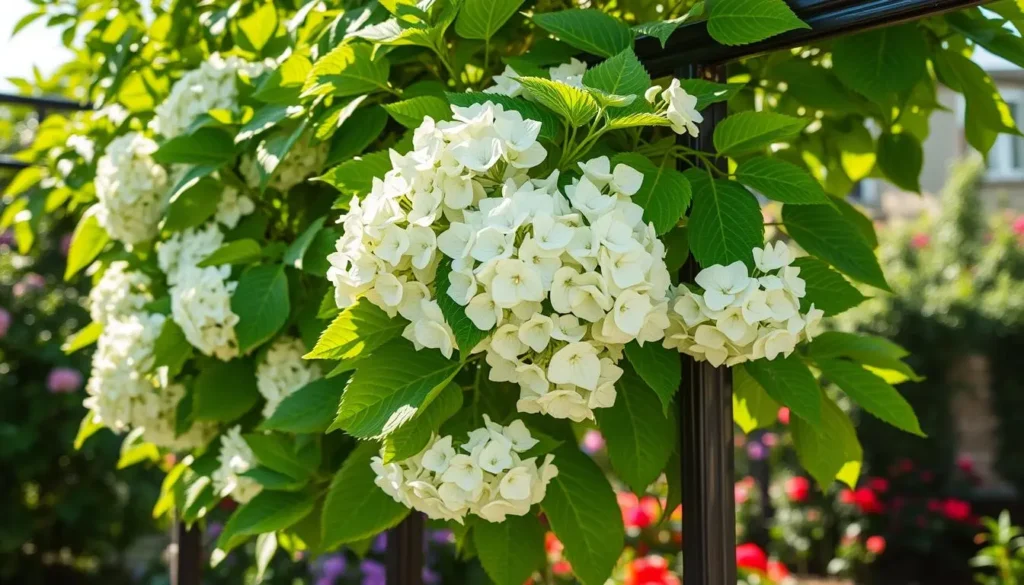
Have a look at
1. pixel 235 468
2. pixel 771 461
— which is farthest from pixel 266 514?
pixel 771 461

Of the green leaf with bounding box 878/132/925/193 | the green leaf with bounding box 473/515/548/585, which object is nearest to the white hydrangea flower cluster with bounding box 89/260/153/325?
the green leaf with bounding box 473/515/548/585

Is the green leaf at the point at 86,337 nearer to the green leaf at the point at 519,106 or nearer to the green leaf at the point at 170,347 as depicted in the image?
the green leaf at the point at 170,347

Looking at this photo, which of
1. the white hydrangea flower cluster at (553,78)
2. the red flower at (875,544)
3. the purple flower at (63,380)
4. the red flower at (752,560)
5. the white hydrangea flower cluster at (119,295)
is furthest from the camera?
the red flower at (875,544)

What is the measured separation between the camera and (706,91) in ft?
2.94

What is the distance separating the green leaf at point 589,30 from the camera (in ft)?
3.10

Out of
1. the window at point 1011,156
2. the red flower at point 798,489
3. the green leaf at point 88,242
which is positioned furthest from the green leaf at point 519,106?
the window at point 1011,156

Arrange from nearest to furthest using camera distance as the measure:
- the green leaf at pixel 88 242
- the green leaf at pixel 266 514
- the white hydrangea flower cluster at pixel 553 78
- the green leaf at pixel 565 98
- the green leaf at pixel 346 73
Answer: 1. the green leaf at pixel 565 98
2. the white hydrangea flower cluster at pixel 553 78
3. the green leaf at pixel 346 73
4. the green leaf at pixel 266 514
5. the green leaf at pixel 88 242

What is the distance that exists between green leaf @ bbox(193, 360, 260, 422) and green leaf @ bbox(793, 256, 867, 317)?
74 centimetres

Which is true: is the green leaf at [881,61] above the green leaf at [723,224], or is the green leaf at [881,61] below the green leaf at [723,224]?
above

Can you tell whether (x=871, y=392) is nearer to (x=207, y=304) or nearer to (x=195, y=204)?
(x=207, y=304)

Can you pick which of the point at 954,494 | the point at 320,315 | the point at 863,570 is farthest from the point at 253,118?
the point at 954,494

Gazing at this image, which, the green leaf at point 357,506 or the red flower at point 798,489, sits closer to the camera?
the green leaf at point 357,506

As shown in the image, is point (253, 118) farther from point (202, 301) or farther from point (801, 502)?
point (801, 502)

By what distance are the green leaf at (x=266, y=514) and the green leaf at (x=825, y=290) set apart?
0.63 m
